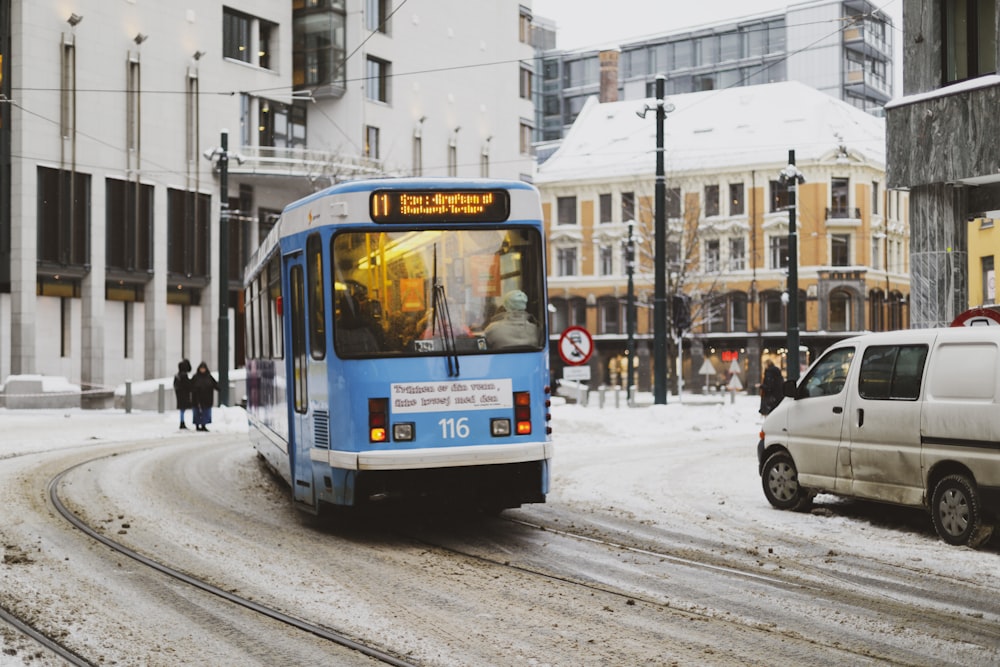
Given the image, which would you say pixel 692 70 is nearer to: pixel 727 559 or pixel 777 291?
pixel 777 291

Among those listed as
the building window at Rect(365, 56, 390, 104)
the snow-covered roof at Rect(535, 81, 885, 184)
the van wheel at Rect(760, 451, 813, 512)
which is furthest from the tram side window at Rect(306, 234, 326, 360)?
the snow-covered roof at Rect(535, 81, 885, 184)

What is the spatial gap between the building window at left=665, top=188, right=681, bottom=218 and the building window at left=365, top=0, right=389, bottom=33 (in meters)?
18.8

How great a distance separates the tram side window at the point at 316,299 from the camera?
11.2m

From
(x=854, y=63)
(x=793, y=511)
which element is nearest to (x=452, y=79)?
(x=854, y=63)

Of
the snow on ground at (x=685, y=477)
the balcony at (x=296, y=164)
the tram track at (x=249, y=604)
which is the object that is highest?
the balcony at (x=296, y=164)

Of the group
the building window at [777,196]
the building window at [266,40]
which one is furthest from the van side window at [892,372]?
A: the building window at [777,196]

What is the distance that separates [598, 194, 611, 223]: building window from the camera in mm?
75062

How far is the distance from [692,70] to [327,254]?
3884 inches

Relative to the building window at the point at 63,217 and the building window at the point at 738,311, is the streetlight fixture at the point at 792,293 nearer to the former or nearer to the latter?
the building window at the point at 63,217

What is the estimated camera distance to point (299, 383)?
12000 millimetres

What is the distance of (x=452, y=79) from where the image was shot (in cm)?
6400

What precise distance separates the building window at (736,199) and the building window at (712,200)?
753 millimetres

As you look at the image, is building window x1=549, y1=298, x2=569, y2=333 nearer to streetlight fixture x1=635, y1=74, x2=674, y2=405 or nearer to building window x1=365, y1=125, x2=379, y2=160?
building window x1=365, y1=125, x2=379, y2=160

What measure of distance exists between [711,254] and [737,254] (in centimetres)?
162
